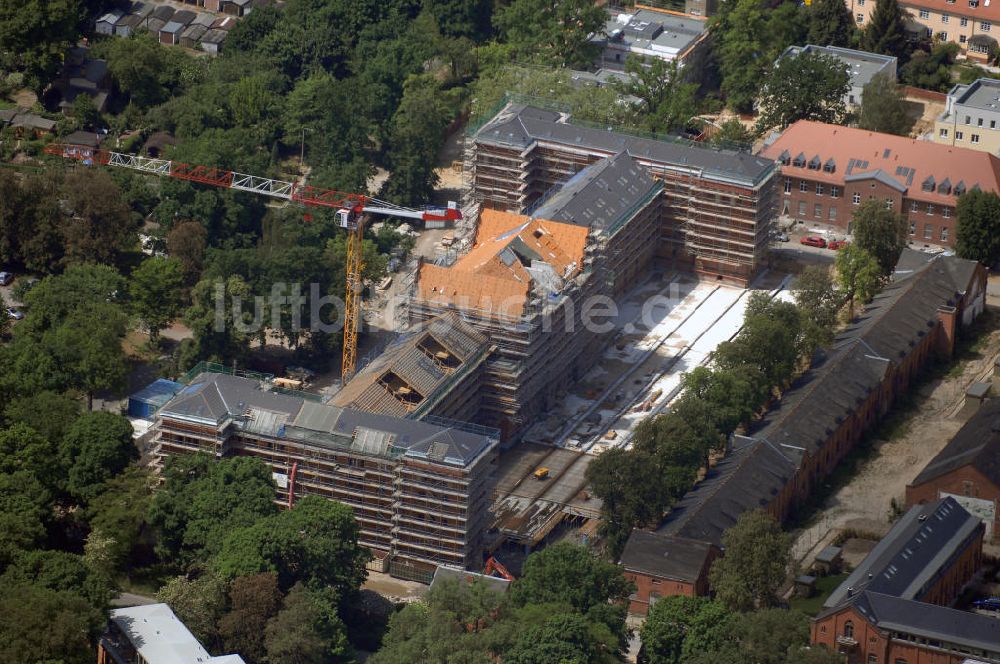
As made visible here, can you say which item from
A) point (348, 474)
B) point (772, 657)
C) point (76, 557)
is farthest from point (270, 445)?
point (772, 657)

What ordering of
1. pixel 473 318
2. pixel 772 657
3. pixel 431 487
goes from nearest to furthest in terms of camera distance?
pixel 772 657
pixel 431 487
pixel 473 318

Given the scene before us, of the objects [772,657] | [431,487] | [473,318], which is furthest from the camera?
[473,318]

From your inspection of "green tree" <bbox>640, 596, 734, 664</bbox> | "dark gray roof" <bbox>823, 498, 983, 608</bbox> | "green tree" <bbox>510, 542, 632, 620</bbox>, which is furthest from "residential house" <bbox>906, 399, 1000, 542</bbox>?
"green tree" <bbox>510, 542, 632, 620</bbox>

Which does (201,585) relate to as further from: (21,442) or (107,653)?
(21,442)

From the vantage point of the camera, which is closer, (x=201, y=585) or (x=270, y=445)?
(x=201, y=585)

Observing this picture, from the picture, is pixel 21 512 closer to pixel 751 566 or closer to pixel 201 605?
pixel 201 605

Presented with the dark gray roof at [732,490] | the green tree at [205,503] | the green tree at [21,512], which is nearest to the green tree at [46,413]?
the green tree at [21,512]

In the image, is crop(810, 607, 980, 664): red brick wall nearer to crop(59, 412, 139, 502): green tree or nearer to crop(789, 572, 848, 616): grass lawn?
crop(789, 572, 848, 616): grass lawn
